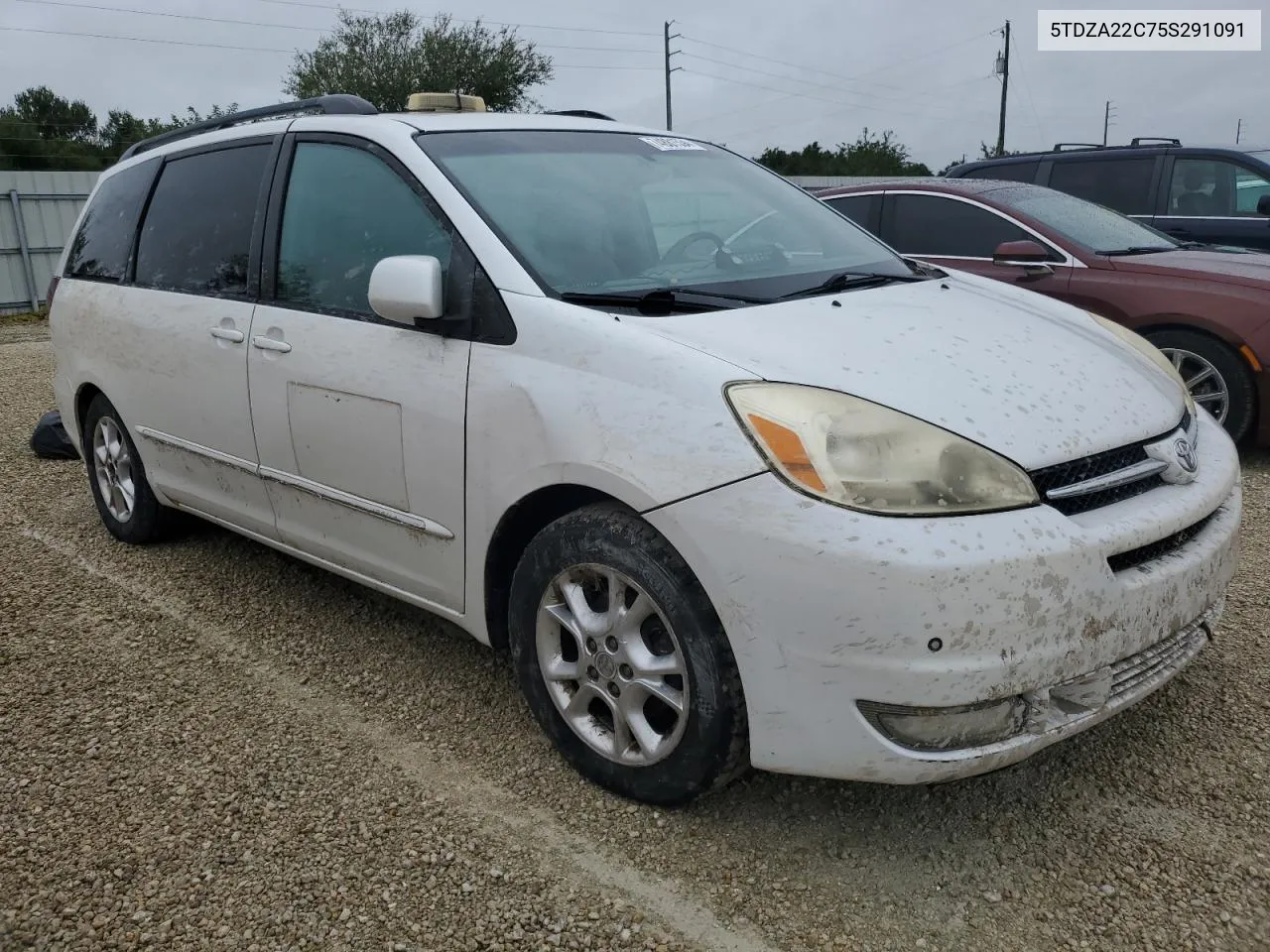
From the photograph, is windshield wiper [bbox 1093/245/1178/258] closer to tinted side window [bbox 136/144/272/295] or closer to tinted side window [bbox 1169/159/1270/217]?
tinted side window [bbox 1169/159/1270/217]

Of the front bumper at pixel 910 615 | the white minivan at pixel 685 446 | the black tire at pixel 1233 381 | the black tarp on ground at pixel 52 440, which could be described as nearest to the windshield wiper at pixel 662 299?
the white minivan at pixel 685 446

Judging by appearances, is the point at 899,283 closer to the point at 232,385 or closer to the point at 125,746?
the point at 232,385

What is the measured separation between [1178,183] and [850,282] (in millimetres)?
6595

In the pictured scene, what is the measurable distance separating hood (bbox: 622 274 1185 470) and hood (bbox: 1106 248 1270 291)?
3.20 metres

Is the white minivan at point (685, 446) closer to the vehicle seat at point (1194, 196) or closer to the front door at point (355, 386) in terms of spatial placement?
the front door at point (355, 386)

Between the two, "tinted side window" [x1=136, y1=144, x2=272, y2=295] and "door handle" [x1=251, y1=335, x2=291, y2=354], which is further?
"tinted side window" [x1=136, y1=144, x2=272, y2=295]

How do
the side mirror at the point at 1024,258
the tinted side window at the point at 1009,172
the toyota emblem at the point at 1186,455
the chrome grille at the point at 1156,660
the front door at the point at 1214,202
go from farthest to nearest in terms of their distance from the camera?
the tinted side window at the point at 1009,172
the front door at the point at 1214,202
the side mirror at the point at 1024,258
the toyota emblem at the point at 1186,455
the chrome grille at the point at 1156,660

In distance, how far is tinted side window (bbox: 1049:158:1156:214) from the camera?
847cm

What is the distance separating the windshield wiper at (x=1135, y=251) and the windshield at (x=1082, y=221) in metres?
0.01

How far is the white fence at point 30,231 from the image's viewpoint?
1628 centimetres

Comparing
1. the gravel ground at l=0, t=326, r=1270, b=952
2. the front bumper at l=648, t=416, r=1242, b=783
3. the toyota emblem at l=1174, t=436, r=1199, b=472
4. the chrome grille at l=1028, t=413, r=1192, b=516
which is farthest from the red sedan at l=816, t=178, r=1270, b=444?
the front bumper at l=648, t=416, r=1242, b=783

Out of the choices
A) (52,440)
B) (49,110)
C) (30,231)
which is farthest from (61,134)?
(52,440)

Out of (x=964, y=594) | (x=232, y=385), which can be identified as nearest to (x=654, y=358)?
(x=964, y=594)

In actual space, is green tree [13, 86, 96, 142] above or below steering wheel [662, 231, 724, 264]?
above
